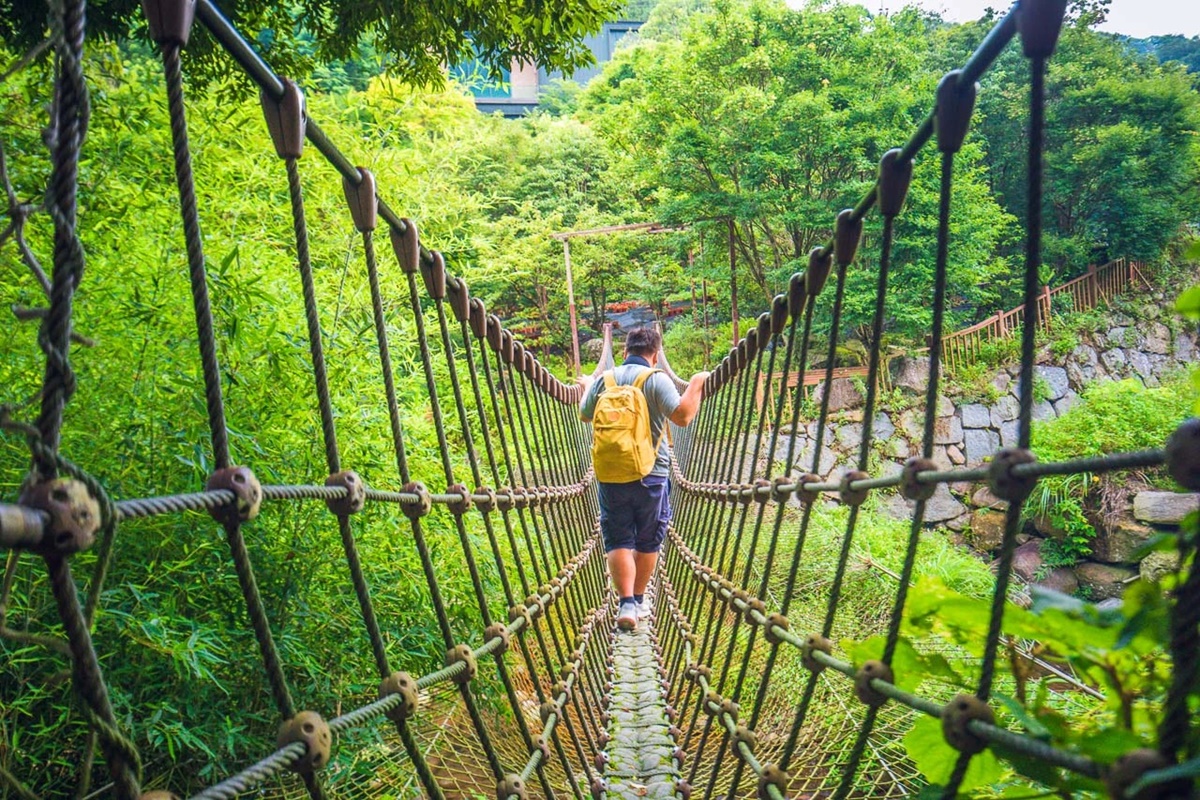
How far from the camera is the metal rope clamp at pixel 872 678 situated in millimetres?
604

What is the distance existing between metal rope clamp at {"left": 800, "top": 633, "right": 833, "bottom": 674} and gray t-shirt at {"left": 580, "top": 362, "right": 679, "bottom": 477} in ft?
4.51

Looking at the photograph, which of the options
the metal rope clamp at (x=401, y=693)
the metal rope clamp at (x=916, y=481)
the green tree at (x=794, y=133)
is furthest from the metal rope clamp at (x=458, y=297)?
the green tree at (x=794, y=133)

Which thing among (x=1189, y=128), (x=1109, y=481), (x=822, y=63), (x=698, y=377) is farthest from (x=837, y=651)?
(x=1189, y=128)

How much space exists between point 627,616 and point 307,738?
7.22 feet

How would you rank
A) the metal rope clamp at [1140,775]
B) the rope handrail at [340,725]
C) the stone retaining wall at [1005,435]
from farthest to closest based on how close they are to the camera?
the stone retaining wall at [1005,435], the rope handrail at [340,725], the metal rope clamp at [1140,775]

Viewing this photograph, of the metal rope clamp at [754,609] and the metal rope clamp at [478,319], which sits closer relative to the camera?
the metal rope clamp at [754,609]

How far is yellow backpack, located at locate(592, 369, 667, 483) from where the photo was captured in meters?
2.16

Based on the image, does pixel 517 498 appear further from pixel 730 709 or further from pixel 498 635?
pixel 730 709

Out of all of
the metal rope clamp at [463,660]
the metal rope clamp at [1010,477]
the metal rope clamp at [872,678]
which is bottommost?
the metal rope clamp at [463,660]

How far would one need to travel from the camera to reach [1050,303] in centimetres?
948

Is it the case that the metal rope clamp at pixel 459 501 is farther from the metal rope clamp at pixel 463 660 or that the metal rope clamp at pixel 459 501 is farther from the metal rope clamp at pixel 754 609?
the metal rope clamp at pixel 754 609

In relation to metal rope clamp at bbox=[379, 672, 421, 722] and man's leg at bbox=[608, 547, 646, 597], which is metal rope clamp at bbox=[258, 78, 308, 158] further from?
man's leg at bbox=[608, 547, 646, 597]

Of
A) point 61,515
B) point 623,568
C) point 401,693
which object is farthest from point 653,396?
point 61,515

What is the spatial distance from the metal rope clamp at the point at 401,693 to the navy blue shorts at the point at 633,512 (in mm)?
1585
